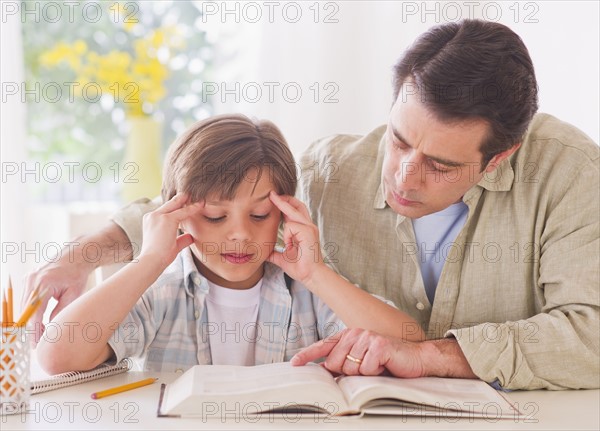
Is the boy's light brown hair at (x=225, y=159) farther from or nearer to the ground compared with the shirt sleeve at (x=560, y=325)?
farther from the ground

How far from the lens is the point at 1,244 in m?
2.74

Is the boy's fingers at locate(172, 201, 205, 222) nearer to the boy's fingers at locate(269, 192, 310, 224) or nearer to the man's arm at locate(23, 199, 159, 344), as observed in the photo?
the boy's fingers at locate(269, 192, 310, 224)

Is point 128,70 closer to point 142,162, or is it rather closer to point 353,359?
point 142,162

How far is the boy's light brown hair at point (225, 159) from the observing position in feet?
4.72

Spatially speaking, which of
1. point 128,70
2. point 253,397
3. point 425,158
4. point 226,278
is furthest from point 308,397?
point 128,70

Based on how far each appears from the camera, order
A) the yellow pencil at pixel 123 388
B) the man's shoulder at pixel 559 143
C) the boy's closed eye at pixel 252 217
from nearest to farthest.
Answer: the yellow pencil at pixel 123 388 → the boy's closed eye at pixel 252 217 → the man's shoulder at pixel 559 143

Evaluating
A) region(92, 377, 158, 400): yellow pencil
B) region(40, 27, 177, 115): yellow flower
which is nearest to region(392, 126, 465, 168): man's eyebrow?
region(92, 377, 158, 400): yellow pencil

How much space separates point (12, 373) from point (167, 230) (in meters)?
0.38

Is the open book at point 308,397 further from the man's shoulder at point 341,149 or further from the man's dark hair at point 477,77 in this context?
the man's shoulder at point 341,149

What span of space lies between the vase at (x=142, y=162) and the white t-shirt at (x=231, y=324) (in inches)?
56.1

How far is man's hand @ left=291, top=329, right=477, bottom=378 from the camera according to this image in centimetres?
129

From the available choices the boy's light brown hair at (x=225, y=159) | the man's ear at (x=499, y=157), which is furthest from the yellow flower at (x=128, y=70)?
the man's ear at (x=499, y=157)

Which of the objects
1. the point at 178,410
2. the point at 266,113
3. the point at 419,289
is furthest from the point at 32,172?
the point at 178,410

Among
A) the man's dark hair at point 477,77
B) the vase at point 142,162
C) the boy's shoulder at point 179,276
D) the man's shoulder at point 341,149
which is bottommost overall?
the vase at point 142,162
